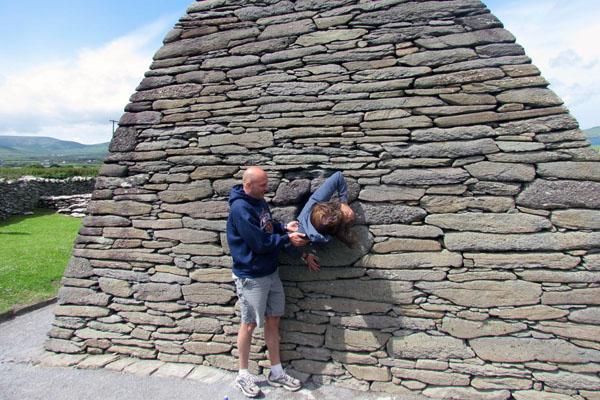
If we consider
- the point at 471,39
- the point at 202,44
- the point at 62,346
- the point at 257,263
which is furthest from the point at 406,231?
the point at 62,346

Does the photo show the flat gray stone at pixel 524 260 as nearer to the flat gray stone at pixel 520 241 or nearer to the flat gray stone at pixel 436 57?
the flat gray stone at pixel 520 241

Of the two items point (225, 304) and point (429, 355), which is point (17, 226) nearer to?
point (225, 304)

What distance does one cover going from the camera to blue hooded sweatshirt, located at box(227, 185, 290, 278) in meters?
3.56

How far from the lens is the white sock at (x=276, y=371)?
3975mm

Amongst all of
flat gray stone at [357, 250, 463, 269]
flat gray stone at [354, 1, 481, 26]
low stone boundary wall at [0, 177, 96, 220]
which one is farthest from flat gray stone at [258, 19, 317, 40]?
low stone boundary wall at [0, 177, 96, 220]

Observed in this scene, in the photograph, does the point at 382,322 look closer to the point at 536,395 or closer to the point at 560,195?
the point at 536,395

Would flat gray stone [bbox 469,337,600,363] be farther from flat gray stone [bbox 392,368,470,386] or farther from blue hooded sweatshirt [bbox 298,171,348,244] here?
blue hooded sweatshirt [bbox 298,171,348,244]

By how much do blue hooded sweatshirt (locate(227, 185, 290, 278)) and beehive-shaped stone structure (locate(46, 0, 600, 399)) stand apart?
41cm

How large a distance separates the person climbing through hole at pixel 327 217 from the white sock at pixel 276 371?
1.03 metres

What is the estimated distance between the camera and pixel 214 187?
430cm

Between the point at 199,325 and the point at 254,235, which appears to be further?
the point at 199,325

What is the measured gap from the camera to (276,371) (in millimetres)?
3982

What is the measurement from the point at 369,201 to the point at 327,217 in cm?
58

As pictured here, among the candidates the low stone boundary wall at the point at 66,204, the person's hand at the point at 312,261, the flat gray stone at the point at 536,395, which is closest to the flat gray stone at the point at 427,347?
the flat gray stone at the point at 536,395
